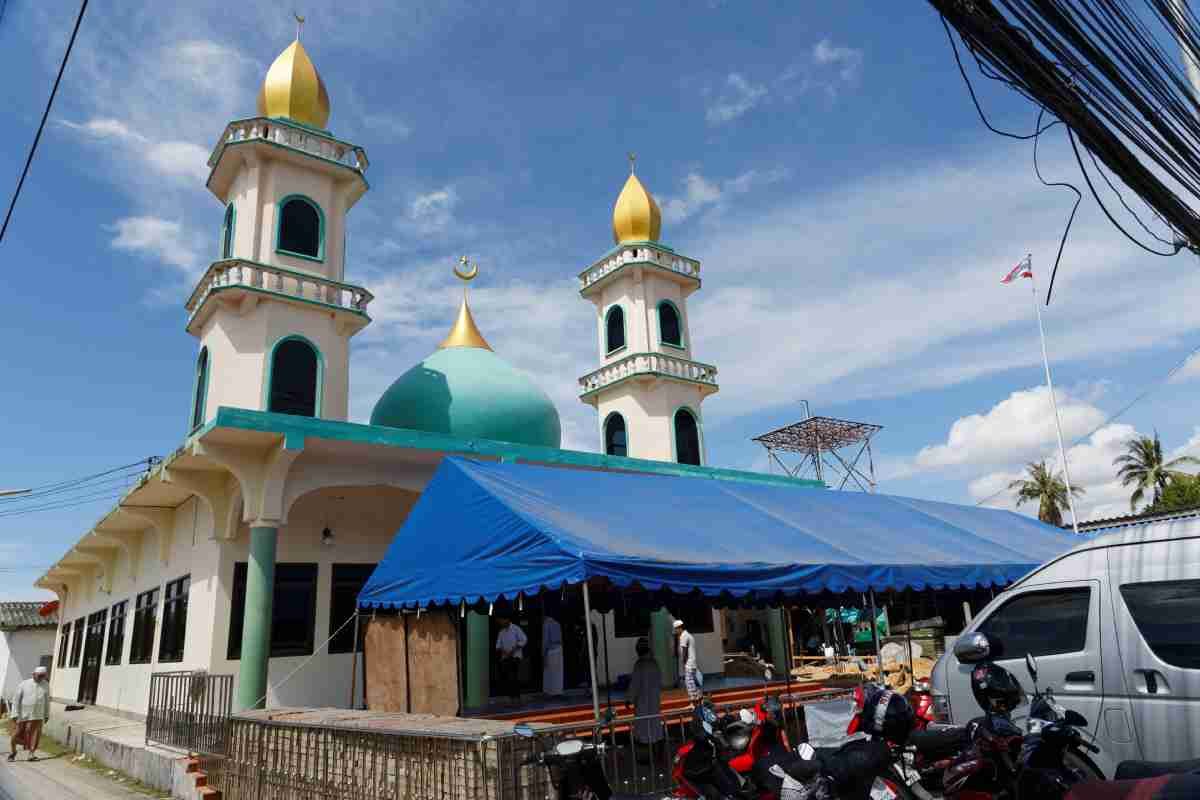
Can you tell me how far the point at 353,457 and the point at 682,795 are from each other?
9051mm

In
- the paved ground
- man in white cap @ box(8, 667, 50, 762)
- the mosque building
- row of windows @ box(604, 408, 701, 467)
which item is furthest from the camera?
row of windows @ box(604, 408, 701, 467)

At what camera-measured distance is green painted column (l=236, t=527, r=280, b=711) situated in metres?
11.5

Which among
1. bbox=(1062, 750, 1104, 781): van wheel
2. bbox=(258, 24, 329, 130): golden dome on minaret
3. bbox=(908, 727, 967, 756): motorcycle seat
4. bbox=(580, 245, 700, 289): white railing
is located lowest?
bbox=(1062, 750, 1104, 781): van wheel

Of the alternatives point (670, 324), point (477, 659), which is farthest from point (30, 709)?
point (670, 324)

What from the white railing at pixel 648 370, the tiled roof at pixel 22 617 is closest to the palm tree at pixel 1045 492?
the white railing at pixel 648 370

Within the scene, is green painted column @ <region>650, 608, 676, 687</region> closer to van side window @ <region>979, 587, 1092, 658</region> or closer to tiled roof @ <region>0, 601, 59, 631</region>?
van side window @ <region>979, 587, 1092, 658</region>

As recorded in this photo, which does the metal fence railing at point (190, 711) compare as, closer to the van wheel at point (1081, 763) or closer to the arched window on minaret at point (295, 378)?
the arched window on minaret at point (295, 378)

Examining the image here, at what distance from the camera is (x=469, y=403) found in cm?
1639

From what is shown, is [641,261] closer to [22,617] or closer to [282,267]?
[282,267]

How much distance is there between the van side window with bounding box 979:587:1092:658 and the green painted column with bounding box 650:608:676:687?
33.8ft

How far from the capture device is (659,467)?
16.2 metres

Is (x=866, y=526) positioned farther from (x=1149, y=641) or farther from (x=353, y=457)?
(x=353, y=457)

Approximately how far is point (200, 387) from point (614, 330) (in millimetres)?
11102

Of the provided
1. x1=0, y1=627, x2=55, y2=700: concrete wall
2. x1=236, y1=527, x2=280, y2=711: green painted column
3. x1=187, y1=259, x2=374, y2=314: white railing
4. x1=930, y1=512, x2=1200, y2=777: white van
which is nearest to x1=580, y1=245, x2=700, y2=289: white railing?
x1=187, y1=259, x2=374, y2=314: white railing
